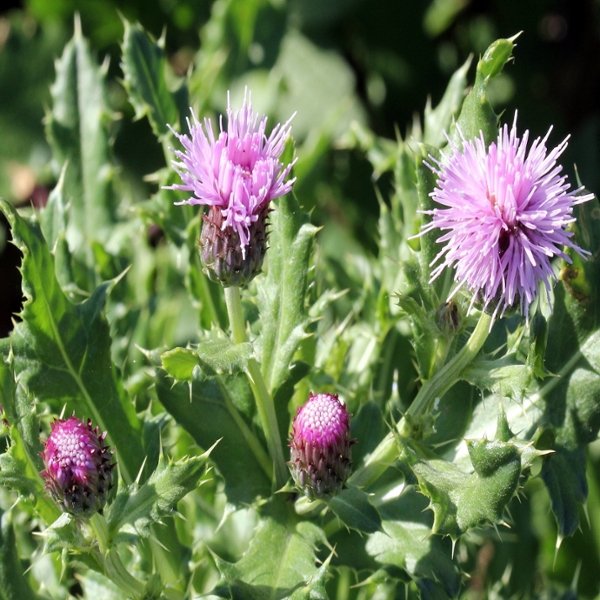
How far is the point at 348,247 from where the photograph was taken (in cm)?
478

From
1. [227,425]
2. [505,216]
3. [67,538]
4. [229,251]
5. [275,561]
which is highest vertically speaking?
[505,216]


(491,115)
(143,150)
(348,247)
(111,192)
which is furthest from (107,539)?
(143,150)

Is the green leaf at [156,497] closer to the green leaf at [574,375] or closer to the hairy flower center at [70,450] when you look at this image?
the hairy flower center at [70,450]

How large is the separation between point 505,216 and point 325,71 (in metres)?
3.67

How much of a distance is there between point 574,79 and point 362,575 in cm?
436

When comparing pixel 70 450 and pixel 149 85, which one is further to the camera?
pixel 149 85

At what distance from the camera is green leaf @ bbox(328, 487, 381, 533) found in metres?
1.97

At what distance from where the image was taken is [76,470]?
1752mm

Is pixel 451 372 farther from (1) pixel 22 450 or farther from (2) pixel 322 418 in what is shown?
(1) pixel 22 450

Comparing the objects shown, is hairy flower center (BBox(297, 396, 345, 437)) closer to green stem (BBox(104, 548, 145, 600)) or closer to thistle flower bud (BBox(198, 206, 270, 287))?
thistle flower bud (BBox(198, 206, 270, 287))

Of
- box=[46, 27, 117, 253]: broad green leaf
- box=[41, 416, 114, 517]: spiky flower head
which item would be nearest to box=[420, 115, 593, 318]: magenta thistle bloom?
box=[41, 416, 114, 517]: spiky flower head

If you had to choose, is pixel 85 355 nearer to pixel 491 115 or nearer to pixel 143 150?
pixel 491 115

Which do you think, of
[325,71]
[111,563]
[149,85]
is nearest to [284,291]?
[111,563]

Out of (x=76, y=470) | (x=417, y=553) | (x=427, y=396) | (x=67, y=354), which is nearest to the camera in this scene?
(x=76, y=470)
